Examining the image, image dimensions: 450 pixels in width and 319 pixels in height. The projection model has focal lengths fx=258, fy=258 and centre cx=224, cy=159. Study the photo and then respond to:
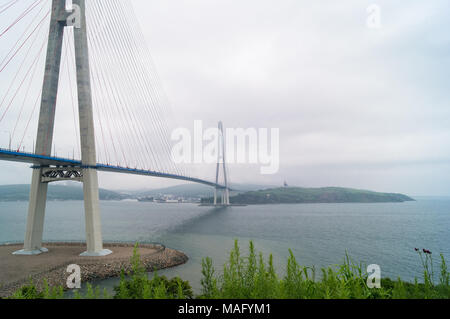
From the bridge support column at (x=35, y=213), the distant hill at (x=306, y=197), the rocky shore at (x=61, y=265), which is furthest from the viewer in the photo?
the distant hill at (x=306, y=197)

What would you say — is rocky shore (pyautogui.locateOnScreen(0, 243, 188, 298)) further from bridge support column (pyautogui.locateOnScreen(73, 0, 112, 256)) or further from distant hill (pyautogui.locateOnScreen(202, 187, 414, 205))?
distant hill (pyautogui.locateOnScreen(202, 187, 414, 205))

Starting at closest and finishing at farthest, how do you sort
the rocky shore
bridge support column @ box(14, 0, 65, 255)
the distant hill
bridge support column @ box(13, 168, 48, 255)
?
the rocky shore → bridge support column @ box(14, 0, 65, 255) → bridge support column @ box(13, 168, 48, 255) → the distant hill

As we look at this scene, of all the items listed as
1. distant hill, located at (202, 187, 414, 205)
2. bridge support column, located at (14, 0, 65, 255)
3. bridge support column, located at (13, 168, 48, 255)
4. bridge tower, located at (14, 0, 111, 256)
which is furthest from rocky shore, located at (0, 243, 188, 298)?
distant hill, located at (202, 187, 414, 205)

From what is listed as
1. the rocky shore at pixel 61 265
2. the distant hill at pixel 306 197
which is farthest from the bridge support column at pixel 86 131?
the distant hill at pixel 306 197

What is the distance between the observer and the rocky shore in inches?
715

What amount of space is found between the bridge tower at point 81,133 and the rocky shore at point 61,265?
1.54 metres

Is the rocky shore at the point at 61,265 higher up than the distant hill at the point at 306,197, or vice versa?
the rocky shore at the point at 61,265

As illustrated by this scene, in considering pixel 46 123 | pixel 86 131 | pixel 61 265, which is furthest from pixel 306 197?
pixel 46 123

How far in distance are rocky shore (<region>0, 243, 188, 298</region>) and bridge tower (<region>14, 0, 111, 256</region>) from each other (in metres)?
1.54

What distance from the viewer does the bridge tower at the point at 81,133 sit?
74.4 feet

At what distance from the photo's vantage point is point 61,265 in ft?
69.4

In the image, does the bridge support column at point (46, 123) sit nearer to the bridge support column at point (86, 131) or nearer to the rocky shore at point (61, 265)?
the rocky shore at point (61, 265)
